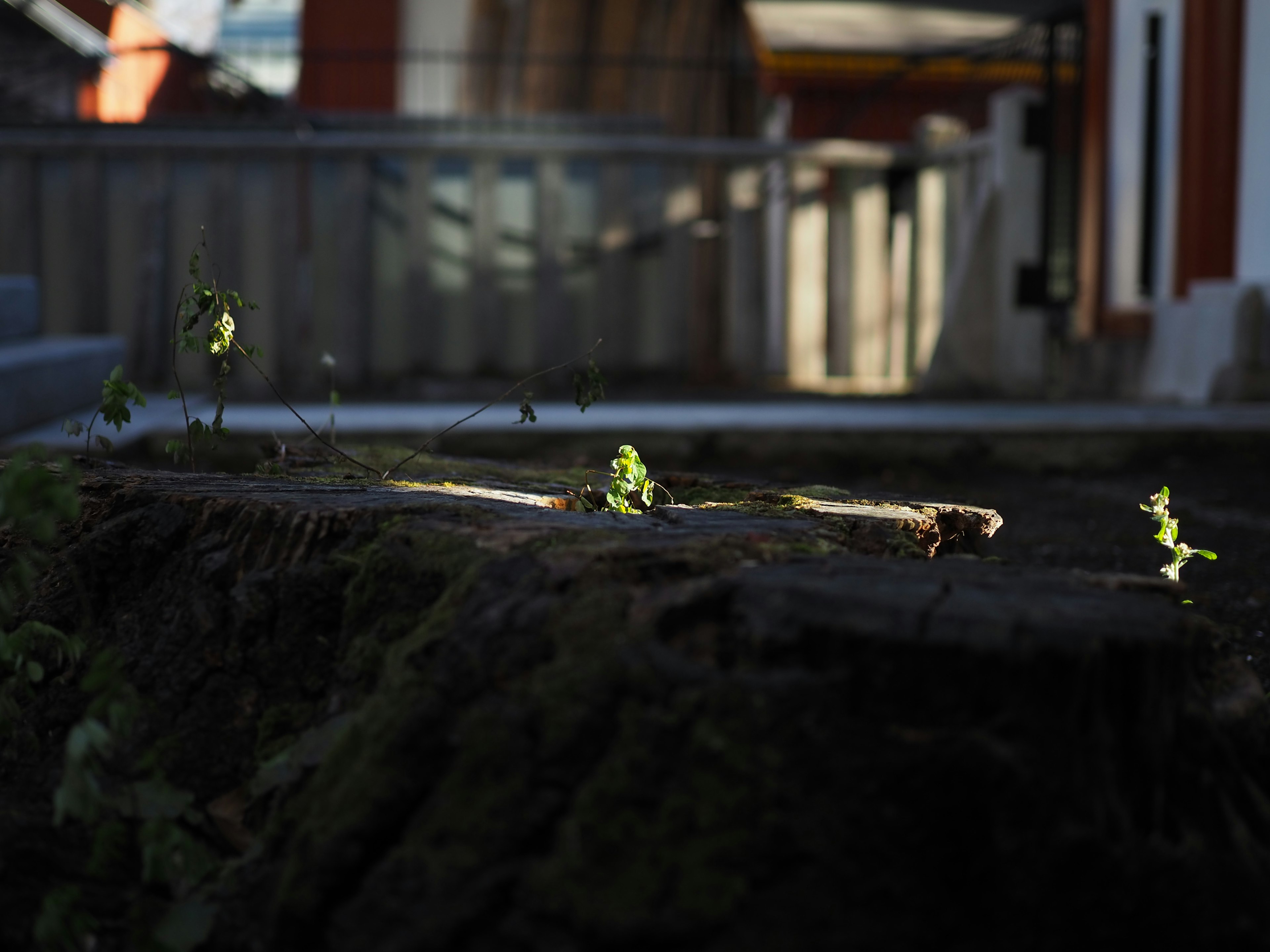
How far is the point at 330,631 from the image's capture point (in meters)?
1.47

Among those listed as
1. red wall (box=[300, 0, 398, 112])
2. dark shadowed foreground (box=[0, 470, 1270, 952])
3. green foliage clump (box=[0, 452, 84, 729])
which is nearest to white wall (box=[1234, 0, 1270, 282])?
dark shadowed foreground (box=[0, 470, 1270, 952])

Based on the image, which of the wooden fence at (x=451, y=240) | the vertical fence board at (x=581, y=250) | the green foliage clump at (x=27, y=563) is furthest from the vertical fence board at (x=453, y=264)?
the green foliage clump at (x=27, y=563)

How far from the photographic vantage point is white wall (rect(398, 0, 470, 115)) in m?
14.8

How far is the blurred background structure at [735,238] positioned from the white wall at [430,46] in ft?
24.4

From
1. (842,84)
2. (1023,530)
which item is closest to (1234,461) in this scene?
(1023,530)

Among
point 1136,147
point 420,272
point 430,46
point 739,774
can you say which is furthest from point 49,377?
point 430,46

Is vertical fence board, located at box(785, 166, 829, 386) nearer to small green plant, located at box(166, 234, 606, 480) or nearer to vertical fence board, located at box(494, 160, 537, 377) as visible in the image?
vertical fence board, located at box(494, 160, 537, 377)

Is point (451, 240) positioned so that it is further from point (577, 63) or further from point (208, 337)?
point (208, 337)

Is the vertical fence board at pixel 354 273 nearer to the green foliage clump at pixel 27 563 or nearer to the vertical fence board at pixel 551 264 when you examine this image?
the vertical fence board at pixel 551 264

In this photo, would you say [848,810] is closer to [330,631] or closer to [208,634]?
[330,631]

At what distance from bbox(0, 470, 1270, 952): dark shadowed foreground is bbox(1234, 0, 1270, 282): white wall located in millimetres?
5588

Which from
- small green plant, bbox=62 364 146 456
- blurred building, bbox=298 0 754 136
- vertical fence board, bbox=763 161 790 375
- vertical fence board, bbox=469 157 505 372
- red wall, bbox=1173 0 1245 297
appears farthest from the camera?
blurred building, bbox=298 0 754 136

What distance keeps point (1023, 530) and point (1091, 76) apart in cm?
534

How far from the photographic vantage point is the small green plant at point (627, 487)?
5.40 ft
